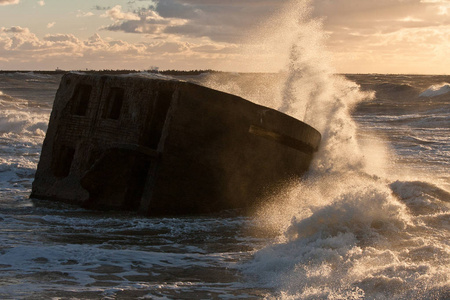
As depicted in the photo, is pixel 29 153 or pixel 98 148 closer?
pixel 98 148

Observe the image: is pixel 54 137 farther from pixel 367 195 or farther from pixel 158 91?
pixel 367 195

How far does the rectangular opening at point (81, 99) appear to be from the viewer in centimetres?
954

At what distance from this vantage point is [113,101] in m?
9.11

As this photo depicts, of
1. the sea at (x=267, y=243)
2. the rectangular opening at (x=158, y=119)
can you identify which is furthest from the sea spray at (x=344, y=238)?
the rectangular opening at (x=158, y=119)

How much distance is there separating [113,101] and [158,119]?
81cm

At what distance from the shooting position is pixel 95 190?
8.82 m

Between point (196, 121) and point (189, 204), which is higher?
point (196, 121)

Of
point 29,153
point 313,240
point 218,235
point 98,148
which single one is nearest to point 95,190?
point 98,148

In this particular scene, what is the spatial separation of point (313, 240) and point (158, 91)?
3066 millimetres

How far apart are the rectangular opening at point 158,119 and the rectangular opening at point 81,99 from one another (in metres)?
1.38

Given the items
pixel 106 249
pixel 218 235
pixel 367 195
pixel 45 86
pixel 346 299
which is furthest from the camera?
pixel 45 86

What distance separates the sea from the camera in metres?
5.57

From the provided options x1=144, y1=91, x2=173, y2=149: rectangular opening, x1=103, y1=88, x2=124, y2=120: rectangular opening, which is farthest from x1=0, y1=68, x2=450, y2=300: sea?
x1=103, y1=88, x2=124, y2=120: rectangular opening

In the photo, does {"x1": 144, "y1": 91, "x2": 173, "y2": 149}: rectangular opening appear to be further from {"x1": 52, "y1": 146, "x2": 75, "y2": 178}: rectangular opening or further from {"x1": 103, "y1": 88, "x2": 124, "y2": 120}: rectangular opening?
{"x1": 52, "y1": 146, "x2": 75, "y2": 178}: rectangular opening
